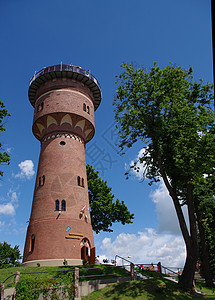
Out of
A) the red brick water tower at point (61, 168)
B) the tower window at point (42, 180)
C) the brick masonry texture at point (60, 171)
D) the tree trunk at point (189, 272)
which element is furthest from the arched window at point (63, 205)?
the tree trunk at point (189, 272)

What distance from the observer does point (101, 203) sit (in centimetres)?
3038

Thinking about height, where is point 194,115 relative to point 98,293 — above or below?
above

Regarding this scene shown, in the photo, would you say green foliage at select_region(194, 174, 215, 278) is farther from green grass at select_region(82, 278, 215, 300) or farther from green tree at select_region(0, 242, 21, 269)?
green tree at select_region(0, 242, 21, 269)

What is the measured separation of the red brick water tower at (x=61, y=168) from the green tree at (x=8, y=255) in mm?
21479

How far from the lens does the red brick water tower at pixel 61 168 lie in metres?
21.5

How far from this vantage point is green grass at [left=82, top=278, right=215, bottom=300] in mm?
13742

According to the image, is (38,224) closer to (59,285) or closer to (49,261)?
(49,261)

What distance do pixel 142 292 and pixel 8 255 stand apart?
110 ft

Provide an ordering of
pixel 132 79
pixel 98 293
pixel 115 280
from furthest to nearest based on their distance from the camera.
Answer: pixel 132 79, pixel 115 280, pixel 98 293

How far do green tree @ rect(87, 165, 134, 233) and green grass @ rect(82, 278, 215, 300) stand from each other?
14487 mm

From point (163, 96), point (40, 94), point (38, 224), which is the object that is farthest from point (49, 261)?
point (40, 94)

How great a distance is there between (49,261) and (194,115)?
52.6ft

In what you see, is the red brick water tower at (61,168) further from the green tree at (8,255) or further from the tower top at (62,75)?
the green tree at (8,255)

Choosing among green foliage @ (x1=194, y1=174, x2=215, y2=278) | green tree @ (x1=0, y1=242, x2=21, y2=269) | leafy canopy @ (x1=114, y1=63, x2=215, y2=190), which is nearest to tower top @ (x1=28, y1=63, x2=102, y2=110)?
leafy canopy @ (x1=114, y1=63, x2=215, y2=190)
